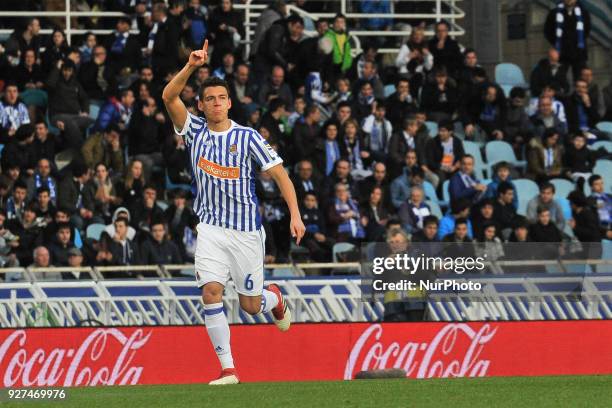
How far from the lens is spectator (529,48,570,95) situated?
2311 centimetres

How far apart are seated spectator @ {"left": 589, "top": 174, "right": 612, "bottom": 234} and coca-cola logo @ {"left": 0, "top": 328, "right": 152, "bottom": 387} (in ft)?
25.4

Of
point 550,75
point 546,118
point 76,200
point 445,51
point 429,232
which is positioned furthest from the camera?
point 550,75

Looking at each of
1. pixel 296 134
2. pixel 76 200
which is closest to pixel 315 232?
pixel 296 134

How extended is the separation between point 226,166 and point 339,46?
1120 centimetres

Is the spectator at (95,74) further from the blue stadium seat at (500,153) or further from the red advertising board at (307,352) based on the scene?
the red advertising board at (307,352)

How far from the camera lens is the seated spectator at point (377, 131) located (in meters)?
20.8

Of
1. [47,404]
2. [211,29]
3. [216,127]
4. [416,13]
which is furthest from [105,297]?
[416,13]

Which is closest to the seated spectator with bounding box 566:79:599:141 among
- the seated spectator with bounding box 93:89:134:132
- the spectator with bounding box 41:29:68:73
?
the seated spectator with bounding box 93:89:134:132

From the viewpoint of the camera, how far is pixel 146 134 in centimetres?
2002

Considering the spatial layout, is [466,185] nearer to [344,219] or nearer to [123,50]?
[344,219]

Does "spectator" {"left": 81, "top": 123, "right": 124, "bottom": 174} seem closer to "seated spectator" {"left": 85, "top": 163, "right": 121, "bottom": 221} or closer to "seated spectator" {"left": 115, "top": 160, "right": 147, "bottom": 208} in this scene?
"seated spectator" {"left": 115, "top": 160, "right": 147, "bottom": 208}

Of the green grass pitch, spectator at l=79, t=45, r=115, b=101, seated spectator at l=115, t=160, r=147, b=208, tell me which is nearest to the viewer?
the green grass pitch

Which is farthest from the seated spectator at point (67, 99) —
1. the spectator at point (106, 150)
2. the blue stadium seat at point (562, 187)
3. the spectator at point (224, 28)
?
the blue stadium seat at point (562, 187)

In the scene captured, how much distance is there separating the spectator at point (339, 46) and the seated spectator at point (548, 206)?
12.6 feet
